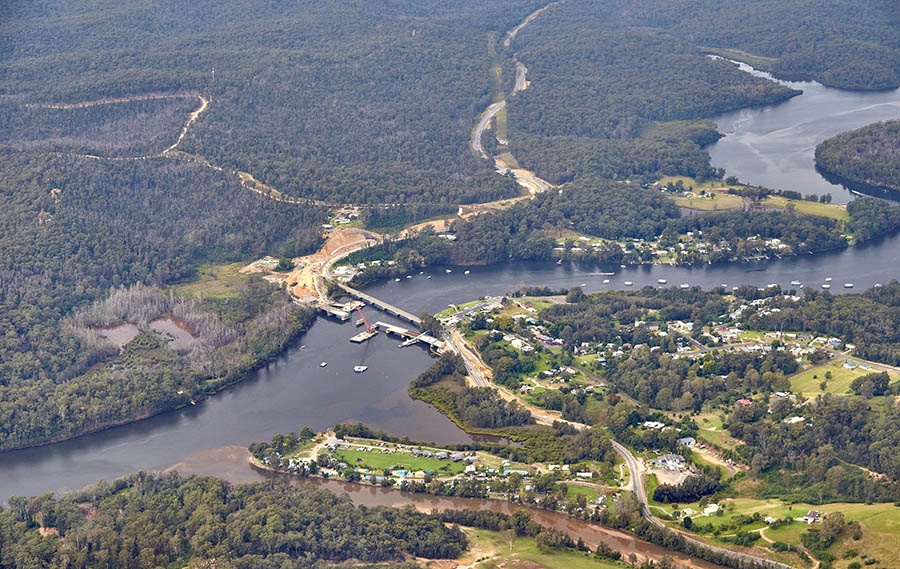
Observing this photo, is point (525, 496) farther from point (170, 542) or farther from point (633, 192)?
point (633, 192)

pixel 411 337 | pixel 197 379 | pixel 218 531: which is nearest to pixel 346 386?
pixel 411 337

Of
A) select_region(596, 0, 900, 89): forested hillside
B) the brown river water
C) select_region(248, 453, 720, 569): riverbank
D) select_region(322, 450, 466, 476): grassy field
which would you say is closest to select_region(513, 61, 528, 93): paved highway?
select_region(596, 0, 900, 89): forested hillside

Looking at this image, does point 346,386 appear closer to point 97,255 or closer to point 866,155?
point 97,255

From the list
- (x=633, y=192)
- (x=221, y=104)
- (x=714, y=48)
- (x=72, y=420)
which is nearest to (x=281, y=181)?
(x=221, y=104)

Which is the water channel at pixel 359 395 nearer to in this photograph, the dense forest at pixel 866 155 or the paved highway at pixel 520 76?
the dense forest at pixel 866 155

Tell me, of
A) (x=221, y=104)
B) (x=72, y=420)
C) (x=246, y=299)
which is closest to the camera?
(x=72, y=420)

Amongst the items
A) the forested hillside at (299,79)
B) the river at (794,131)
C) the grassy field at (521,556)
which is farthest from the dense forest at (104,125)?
the grassy field at (521,556)
